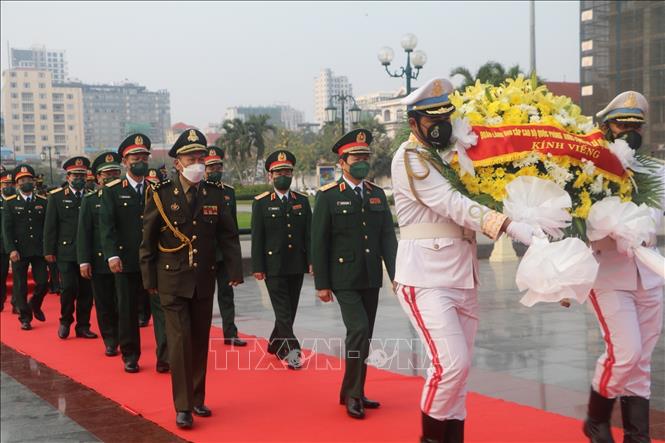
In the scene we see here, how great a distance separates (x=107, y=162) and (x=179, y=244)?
2.89 m

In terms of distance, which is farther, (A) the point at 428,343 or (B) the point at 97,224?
(B) the point at 97,224

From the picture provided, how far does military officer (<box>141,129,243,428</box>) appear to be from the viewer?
5703 mm

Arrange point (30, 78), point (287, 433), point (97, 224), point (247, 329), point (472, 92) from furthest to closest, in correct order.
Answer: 1. point (30, 78)
2. point (247, 329)
3. point (97, 224)
4. point (287, 433)
5. point (472, 92)

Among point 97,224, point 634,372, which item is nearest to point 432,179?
point 634,372

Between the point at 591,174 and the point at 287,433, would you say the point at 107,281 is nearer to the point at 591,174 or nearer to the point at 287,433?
the point at 287,433

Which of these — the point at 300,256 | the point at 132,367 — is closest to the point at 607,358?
the point at 300,256

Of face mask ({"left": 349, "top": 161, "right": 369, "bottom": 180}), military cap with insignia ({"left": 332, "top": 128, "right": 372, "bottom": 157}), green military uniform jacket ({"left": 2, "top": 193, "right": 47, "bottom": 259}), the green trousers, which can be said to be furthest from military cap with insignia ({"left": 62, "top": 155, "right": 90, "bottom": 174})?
the green trousers

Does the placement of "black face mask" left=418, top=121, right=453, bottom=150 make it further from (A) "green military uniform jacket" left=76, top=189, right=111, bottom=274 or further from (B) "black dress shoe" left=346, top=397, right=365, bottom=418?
(A) "green military uniform jacket" left=76, top=189, right=111, bottom=274

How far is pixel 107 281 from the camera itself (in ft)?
27.7

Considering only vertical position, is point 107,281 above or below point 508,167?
below

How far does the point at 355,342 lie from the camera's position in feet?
18.4

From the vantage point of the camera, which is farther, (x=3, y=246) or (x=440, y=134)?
(x=3, y=246)

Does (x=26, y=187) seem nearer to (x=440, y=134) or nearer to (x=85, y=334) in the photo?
(x=85, y=334)

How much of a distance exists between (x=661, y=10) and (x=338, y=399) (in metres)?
23.5
